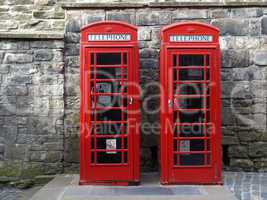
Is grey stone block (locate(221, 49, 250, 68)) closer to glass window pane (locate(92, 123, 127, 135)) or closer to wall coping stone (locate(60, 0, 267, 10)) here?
wall coping stone (locate(60, 0, 267, 10))

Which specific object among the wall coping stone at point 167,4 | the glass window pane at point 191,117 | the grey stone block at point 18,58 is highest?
the wall coping stone at point 167,4

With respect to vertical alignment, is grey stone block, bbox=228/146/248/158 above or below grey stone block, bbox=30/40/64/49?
below

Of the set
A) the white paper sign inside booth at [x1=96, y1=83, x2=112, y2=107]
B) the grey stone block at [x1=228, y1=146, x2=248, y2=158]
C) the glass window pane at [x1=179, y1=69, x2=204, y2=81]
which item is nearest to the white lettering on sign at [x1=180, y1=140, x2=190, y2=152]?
the glass window pane at [x1=179, y1=69, x2=204, y2=81]

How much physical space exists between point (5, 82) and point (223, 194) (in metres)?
4.12

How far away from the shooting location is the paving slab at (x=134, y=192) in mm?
5988

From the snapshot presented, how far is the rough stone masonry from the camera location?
7781 millimetres

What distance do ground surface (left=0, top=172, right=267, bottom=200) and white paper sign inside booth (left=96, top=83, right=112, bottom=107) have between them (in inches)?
70.9

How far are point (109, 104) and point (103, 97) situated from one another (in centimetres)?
14

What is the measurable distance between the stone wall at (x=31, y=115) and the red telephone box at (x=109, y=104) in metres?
1.23

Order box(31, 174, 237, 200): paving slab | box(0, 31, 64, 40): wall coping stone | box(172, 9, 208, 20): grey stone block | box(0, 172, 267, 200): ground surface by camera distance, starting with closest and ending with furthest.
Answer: box(31, 174, 237, 200): paving slab < box(0, 172, 267, 200): ground surface < box(0, 31, 64, 40): wall coping stone < box(172, 9, 208, 20): grey stone block

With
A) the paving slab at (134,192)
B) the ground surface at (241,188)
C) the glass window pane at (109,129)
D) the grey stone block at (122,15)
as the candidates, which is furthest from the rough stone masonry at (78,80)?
the glass window pane at (109,129)

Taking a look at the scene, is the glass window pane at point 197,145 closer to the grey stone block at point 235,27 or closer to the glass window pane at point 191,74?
the glass window pane at point 191,74

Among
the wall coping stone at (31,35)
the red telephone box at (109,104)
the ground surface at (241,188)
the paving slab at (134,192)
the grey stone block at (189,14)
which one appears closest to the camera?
the paving slab at (134,192)

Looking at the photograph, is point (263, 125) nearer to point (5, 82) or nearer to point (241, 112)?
point (241, 112)
